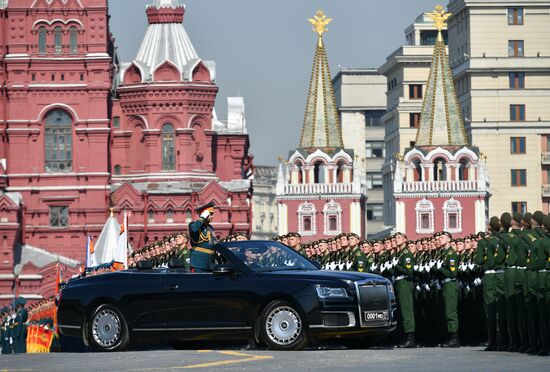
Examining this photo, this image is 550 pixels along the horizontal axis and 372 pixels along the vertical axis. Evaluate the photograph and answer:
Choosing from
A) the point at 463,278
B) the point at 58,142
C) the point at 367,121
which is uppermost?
the point at 367,121

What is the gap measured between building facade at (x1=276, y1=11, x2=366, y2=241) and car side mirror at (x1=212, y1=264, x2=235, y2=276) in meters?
96.3

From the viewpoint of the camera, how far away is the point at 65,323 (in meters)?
27.3

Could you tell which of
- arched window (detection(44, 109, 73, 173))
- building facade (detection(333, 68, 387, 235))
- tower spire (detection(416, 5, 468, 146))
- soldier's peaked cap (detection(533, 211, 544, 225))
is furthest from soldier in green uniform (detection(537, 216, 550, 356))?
building facade (detection(333, 68, 387, 235))

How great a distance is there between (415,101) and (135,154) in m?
43.9

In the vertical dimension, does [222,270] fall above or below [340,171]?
below

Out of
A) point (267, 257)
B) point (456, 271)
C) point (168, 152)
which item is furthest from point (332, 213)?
point (267, 257)

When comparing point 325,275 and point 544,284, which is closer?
point 544,284

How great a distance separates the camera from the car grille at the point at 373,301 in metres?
25.5

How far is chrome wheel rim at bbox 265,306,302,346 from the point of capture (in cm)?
2544

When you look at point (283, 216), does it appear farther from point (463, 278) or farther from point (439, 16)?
point (463, 278)

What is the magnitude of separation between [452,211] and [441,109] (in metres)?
5.91

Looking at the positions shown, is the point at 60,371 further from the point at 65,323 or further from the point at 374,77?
the point at 374,77

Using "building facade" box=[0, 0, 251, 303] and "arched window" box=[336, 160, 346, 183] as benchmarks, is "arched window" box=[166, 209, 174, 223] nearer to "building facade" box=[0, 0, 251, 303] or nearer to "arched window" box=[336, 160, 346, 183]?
"building facade" box=[0, 0, 251, 303]

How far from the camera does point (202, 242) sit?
26.9 metres
